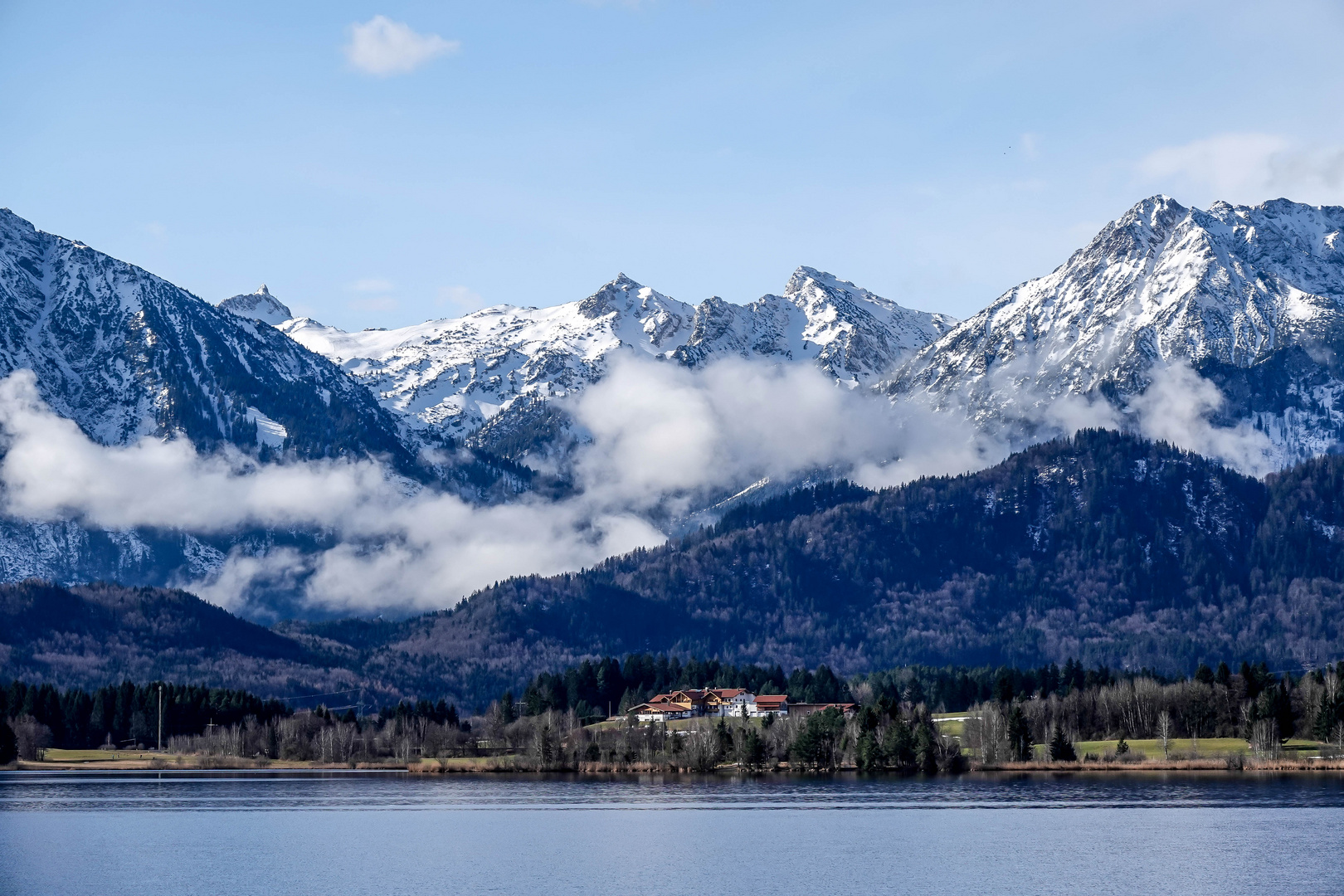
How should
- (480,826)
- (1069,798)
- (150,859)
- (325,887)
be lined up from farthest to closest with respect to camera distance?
1. (1069,798)
2. (480,826)
3. (150,859)
4. (325,887)

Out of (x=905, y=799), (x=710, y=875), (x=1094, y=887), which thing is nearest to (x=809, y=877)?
(x=710, y=875)

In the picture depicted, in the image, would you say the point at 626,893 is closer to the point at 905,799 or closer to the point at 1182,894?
the point at 1182,894

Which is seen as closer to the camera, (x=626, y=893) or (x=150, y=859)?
(x=626, y=893)

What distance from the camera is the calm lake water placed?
129625 mm

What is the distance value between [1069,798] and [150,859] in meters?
93.8

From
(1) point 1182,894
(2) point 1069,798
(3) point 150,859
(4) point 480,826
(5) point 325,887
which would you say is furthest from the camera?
(2) point 1069,798

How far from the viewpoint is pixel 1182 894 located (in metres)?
121

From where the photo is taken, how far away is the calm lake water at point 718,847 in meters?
130

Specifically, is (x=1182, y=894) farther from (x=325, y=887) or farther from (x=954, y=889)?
(x=325, y=887)

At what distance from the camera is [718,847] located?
15138 cm

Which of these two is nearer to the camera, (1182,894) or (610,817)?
(1182,894)

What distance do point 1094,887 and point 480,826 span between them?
6791 cm

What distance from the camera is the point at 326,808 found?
19888cm

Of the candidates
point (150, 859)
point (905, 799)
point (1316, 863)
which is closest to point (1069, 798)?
point (905, 799)
